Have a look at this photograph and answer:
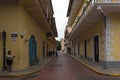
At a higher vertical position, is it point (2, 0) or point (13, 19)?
point (2, 0)

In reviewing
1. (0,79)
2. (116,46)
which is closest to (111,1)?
(116,46)

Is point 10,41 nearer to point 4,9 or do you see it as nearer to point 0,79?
point 4,9

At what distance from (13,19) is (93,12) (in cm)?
575

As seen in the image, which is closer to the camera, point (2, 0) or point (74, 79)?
point (74, 79)

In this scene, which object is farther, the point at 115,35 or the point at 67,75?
the point at 115,35

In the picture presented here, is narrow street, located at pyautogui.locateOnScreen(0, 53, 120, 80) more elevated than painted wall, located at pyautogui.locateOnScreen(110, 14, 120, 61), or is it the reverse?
painted wall, located at pyautogui.locateOnScreen(110, 14, 120, 61)

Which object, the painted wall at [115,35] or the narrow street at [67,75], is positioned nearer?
the narrow street at [67,75]

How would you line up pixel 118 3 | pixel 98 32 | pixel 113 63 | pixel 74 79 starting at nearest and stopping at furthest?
pixel 74 79 < pixel 118 3 < pixel 113 63 < pixel 98 32

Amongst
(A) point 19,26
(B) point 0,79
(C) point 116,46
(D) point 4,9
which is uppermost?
(D) point 4,9

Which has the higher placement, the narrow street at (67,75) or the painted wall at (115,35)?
the painted wall at (115,35)

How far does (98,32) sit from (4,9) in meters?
7.96

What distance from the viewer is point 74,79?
13461mm

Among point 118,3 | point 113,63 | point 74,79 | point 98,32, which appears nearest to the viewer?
point 74,79

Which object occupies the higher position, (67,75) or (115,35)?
(115,35)
